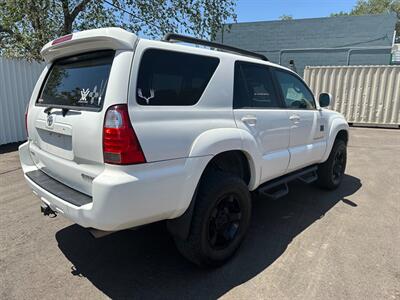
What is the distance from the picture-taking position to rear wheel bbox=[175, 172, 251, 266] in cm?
262

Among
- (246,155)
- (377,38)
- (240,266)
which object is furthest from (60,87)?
(377,38)

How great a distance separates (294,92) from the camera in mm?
4191

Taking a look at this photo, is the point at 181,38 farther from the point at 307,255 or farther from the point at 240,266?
the point at 307,255

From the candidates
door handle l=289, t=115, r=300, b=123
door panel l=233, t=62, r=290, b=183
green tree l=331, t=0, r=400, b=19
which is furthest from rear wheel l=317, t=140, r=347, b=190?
green tree l=331, t=0, r=400, b=19

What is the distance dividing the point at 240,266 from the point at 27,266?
79.1 inches

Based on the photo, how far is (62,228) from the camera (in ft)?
12.0

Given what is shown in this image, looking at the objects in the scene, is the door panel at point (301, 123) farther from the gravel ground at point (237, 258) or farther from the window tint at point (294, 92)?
the gravel ground at point (237, 258)

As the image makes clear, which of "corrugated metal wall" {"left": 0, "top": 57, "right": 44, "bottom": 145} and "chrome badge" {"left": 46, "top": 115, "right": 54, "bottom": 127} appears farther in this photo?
"corrugated metal wall" {"left": 0, "top": 57, "right": 44, "bottom": 145}

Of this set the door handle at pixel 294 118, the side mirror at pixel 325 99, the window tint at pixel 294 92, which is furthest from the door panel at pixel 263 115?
the side mirror at pixel 325 99

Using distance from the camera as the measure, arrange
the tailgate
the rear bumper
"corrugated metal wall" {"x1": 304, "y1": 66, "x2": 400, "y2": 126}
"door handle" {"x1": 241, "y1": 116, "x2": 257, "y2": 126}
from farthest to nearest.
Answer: "corrugated metal wall" {"x1": 304, "y1": 66, "x2": 400, "y2": 126} < "door handle" {"x1": 241, "y1": 116, "x2": 257, "y2": 126} < the tailgate < the rear bumper

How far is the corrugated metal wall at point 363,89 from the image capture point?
12.2 metres

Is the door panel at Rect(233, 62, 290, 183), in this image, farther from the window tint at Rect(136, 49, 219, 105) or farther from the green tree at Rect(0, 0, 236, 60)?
the green tree at Rect(0, 0, 236, 60)

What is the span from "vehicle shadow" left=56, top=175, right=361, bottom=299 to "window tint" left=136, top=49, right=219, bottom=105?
1.55 m

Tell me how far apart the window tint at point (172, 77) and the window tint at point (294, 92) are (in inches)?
56.1
